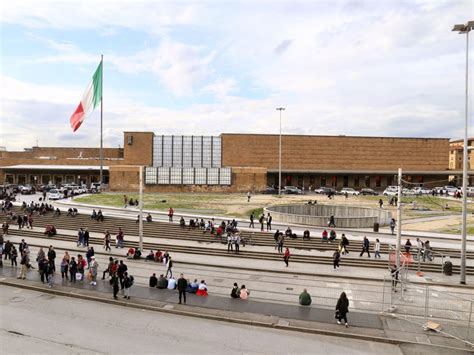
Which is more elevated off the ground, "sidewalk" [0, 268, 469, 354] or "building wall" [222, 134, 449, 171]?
"building wall" [222, 134, 449, 171]

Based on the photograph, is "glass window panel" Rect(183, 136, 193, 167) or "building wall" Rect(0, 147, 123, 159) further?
"building wall" Rect(0, 147, 123, 159)

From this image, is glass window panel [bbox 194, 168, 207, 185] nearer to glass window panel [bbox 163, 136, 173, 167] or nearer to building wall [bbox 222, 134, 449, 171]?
building wall [bbox 222, 134, 449, 171]

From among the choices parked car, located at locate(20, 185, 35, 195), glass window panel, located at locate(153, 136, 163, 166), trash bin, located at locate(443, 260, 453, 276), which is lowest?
trash bin, located at locate(443, 260, 453, 276)

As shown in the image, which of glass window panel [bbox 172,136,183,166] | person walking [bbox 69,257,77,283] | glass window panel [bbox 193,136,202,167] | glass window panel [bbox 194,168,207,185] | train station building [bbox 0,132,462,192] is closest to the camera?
person walking [bbox 69,257,77,283]

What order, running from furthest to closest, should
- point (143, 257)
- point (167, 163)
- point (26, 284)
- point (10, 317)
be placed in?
point (167, 163) → point (143, 257) → point (26, 284) → point (10, 317)

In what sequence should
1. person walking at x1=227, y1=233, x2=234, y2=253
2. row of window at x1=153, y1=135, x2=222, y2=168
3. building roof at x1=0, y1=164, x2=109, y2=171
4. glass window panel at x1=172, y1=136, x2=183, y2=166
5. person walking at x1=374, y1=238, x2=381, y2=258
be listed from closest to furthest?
person walking at x1=374, y1=238, x2=381, y2=258 → person walking at x1=227, y1=233, x2=234, y2=253 → building roof at x1=0, y1=164, x2=109, y2=171 → row of window at x1=153, y1=135, x2=222, y2=168 → glass window panel at x1=172, y1=136, x2=183, y2=166

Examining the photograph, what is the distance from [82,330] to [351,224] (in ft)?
85.7

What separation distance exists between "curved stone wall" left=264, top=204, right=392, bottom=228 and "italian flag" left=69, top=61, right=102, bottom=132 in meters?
20.7

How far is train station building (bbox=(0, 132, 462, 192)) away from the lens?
2940 inches

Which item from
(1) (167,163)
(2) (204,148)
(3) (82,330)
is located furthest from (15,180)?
(3) (82,330)

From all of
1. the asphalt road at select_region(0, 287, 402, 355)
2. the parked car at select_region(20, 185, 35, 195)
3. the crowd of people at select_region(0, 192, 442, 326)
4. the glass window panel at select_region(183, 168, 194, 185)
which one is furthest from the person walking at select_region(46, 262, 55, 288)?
the glass window panel at select_region(183, 168, 194, 185)

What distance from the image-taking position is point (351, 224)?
113ft

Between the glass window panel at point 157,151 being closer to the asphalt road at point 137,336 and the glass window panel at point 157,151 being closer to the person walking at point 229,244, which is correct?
the person walking at point 229,244

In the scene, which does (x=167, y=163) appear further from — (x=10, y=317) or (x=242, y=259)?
(x=10, y=317)
